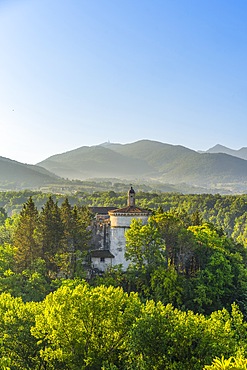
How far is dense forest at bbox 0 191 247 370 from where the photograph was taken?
1128 inches

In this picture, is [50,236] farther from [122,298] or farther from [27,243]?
[122,298]

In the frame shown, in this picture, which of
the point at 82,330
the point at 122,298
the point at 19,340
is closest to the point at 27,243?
the point at 122,298

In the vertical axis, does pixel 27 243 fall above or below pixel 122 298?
above

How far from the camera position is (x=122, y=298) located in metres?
33.1

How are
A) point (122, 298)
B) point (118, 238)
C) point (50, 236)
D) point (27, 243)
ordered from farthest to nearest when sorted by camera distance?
point (118, 238) < point (50, 236) < point (27, 243) < point (122, 298)

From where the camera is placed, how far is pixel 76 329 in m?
29.1

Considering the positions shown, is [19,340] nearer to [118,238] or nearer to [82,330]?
[82,330]

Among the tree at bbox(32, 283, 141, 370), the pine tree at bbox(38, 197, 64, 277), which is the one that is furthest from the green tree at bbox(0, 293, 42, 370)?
the pine tree at bbox(38, 197, 64, 277)

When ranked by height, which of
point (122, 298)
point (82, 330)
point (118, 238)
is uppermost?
point (118, 238)

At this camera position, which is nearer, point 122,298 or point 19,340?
point 19,340

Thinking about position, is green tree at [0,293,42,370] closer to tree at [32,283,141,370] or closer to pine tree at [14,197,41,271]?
tree at [32,283,141,370]

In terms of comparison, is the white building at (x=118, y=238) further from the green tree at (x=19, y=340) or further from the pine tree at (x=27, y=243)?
the green tree at (x=19, y=340)

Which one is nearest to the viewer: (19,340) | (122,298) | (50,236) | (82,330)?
(82,330)

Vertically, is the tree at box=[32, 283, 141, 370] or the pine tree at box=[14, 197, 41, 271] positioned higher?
the pine tree at box=[14, 197, 41, 271]
